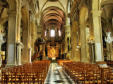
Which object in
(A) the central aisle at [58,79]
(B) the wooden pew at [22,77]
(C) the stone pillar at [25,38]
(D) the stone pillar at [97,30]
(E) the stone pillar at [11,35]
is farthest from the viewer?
(C) the stone pillar at [25,38]

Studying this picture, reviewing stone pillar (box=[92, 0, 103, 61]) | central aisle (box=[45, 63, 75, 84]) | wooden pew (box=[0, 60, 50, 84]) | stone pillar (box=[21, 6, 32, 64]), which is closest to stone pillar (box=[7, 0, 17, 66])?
central aisle (box=[45, 63, 75, 84])

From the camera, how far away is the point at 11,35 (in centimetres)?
1152

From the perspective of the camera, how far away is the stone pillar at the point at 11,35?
36.3 feet

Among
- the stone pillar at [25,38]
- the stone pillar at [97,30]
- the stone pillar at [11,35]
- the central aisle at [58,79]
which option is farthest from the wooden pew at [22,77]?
the stone pillar at [25,38]

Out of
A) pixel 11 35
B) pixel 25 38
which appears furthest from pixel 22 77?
pixel 25 38

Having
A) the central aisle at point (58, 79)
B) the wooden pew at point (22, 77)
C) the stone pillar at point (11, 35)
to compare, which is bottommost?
the central aisle at point (58, 79)

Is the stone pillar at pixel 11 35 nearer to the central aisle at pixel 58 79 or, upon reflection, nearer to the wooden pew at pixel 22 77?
the central aisle at pixel 58 79

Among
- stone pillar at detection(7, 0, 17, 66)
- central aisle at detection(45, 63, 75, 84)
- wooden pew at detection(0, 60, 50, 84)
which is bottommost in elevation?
central aisle at detection(45, 63, 75, 84)

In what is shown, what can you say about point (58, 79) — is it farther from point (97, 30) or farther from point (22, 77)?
point (97, 30)

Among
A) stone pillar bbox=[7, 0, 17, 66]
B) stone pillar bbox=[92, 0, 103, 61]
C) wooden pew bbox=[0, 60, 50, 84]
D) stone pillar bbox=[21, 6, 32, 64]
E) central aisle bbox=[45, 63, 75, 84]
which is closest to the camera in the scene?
wooden pew bbox=[0, 60, 50, 84]

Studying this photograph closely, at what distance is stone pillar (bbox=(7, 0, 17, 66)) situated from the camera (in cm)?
1107

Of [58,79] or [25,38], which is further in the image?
[25,38]

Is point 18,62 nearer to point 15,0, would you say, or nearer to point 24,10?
point 15,0

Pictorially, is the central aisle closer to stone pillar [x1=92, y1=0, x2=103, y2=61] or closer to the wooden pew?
the wooden pew
